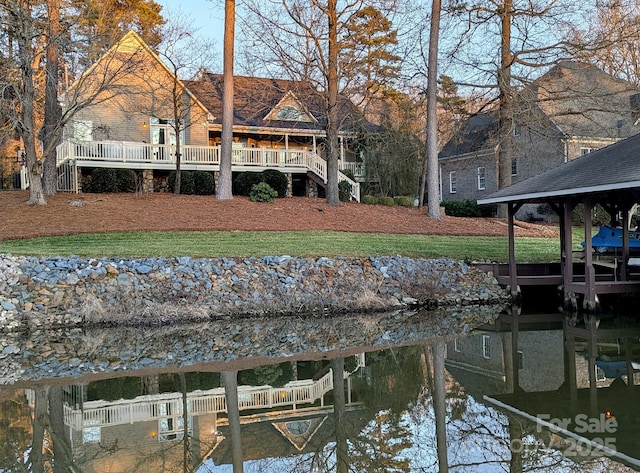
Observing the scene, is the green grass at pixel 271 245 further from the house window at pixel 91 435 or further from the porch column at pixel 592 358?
the house window at pixel 91 435

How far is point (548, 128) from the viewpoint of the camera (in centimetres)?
2453

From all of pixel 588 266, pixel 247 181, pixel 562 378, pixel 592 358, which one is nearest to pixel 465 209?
pixel 247 181

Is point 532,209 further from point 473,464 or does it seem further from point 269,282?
point 473,464

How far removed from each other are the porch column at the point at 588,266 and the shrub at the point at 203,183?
51.7 feet

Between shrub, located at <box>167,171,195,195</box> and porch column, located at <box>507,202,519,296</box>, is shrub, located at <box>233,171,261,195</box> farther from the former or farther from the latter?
porch column, located at <box>507,202,519,296</box>

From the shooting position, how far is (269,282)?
15.3 metres

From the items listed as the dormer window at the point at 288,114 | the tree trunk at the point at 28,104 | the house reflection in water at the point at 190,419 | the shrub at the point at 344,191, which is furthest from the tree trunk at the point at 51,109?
the house reflection in water at the point at 190,419

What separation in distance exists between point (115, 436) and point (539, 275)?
13433mm

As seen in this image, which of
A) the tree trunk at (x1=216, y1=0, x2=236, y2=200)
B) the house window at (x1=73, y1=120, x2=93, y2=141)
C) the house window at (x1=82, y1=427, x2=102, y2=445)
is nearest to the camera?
the house window at (x1=82, y1=427, x2=102, y2=445)

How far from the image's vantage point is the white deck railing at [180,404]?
26.6 ft

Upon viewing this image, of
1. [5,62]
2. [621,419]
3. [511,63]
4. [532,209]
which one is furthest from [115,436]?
[532,209]

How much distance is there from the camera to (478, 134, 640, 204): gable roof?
40.6 feet

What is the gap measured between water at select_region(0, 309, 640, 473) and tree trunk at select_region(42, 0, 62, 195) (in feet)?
38.3

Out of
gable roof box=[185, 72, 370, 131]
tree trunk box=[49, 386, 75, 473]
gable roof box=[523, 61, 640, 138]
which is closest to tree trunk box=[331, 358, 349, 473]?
tree trunk box=[49, 386, 75, 473]
